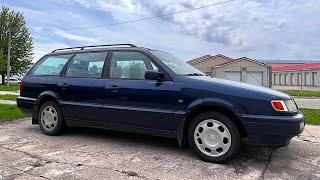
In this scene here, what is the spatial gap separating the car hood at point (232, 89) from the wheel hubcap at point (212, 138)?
425 mm

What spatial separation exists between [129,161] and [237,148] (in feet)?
4.61

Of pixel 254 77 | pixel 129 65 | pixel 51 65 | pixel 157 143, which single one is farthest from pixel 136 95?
pixel 254 77

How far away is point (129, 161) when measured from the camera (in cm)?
503

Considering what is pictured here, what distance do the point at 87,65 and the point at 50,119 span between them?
122cm

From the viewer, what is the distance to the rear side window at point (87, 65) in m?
6.22

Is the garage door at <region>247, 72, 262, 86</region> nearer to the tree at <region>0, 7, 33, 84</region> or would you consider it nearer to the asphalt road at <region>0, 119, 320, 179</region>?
the tree at <region>0, 7, 33, 84</region>

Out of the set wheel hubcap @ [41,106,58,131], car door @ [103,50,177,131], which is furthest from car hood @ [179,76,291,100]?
wheel hubcap @ [41,106,58,131]

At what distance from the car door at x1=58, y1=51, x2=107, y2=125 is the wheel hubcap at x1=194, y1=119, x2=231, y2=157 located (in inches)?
67.7

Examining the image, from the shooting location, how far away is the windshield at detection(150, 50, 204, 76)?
5648mm

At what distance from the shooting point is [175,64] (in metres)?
5.88

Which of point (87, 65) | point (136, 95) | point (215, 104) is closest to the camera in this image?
point (215, 104)

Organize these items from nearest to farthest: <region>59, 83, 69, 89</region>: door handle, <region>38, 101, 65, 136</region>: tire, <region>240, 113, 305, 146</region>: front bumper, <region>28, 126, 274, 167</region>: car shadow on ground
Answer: <region>240, 113, 305, 146</region>: front bumper, <region>28, 126, 274, 167</region>: car shadow on ground, <region>59, 83, 69, 89</region>: door handle, <region>38, 101, 65, 136</region>: tire

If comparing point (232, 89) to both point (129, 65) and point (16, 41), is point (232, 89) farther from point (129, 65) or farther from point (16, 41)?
point (16, 41)

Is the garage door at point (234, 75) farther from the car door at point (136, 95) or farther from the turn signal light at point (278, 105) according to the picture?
the turn signal light at point (278, 105)
